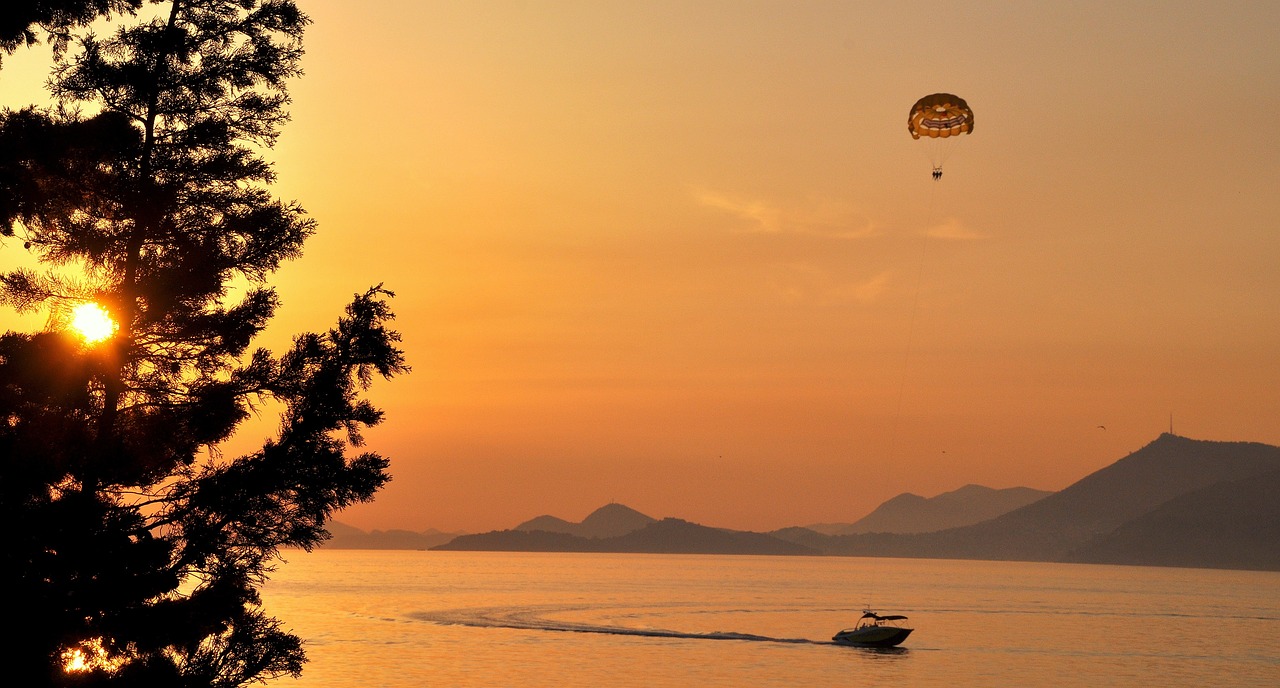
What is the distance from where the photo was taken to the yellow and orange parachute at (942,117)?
63.9 m

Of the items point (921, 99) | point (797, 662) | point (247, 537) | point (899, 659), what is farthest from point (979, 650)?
point (247, 537)

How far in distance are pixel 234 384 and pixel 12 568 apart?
199 inches

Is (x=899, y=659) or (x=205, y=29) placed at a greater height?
(x=205, y=29)

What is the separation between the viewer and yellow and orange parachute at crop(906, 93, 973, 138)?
210ft

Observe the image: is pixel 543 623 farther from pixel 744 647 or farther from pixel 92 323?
pixel 92 323

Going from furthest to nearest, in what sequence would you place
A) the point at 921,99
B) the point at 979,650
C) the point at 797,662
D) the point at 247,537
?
the point at 979,650 < the point at 797,662 < the point at 921,99 < the point at 247,537

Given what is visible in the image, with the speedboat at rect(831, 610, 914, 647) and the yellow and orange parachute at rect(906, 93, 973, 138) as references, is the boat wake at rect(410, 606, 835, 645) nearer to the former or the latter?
the speedboat at rect(831, 610, 914, 647)

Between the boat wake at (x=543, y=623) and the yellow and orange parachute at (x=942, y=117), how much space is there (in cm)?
6608

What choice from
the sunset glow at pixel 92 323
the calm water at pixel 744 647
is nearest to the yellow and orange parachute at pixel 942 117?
the calm water at pixel 744 647

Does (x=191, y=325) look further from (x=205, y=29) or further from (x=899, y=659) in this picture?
(x=899, y=659)

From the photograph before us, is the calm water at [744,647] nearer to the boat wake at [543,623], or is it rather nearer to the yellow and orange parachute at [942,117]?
the boat wake at [543,623]

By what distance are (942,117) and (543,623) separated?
94137mm

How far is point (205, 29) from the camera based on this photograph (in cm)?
2553

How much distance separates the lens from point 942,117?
64125mm
